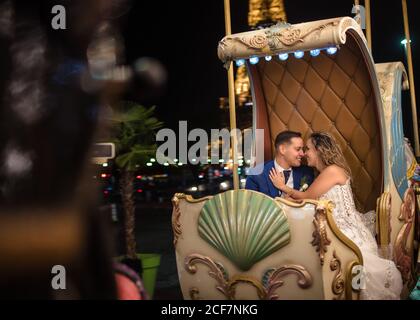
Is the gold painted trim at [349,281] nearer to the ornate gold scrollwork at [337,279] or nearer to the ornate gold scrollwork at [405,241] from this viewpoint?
the ornate gold scrollwork at [337,279]

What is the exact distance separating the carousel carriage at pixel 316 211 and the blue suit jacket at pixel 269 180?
481 millimetres

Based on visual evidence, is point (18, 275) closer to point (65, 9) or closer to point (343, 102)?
point (65, 9)

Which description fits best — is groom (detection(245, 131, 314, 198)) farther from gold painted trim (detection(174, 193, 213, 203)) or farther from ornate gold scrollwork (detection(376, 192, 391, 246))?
gold painted trim (detection(174, 193, 213, 203))

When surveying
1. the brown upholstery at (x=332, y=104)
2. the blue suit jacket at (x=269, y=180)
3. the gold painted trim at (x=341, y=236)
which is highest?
the brown upholstery at (x=332, y=104)

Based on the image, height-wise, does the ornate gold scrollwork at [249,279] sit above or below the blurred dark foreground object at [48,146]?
below

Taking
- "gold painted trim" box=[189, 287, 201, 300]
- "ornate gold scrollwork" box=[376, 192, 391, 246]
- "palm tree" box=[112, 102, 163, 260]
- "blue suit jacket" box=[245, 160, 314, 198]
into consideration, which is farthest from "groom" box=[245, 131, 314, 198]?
"palm tree" box=[112, 102, 163, 260]

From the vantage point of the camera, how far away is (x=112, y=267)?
1.29 meters

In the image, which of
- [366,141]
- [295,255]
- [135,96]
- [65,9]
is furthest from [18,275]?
[366,141]

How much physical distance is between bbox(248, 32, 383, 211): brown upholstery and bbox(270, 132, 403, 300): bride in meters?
0.54

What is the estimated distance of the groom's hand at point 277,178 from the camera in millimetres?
3832

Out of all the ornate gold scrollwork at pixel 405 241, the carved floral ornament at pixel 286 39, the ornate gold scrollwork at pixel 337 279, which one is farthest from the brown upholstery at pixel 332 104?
the ornate gold scrollwork at pixel 337 279

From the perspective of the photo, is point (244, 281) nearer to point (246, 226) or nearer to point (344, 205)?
point (246, 226)

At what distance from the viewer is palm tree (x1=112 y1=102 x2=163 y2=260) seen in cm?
470
